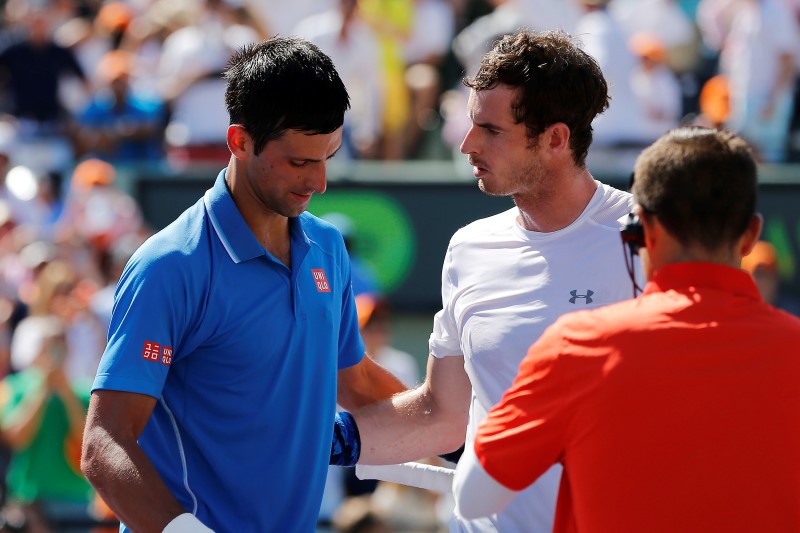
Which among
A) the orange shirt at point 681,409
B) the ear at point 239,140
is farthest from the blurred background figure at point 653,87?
the orange shirt at point 681,409

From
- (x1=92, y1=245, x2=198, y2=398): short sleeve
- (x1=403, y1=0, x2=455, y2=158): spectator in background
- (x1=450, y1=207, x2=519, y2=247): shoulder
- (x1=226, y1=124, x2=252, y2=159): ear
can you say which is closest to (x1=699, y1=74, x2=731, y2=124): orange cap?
(x1=403, y1=0, x2=455, y2=158): spectator in background

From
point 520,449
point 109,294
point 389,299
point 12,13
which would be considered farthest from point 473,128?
point 12,13

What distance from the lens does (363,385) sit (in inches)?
144

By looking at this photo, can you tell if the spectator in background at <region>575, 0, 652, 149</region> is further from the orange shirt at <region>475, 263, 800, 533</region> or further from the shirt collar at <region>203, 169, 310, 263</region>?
the orange shirt at <region>475, 263, 800, 533</region>

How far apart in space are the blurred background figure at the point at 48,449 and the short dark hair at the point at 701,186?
17.2 ft

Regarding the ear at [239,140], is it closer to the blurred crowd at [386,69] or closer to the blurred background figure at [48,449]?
the blurred background figure at [48,449]

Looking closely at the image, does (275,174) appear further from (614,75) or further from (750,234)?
(614,75)

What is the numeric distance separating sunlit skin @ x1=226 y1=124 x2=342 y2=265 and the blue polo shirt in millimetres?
54

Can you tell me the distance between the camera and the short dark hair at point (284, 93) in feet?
9.69

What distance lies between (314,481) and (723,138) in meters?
1.33

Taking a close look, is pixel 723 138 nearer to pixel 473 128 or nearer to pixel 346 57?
pixel 473 128

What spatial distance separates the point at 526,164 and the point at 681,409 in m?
1.16

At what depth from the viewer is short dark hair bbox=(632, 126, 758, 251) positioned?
92.6 inches

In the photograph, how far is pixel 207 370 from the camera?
2.96 meters
